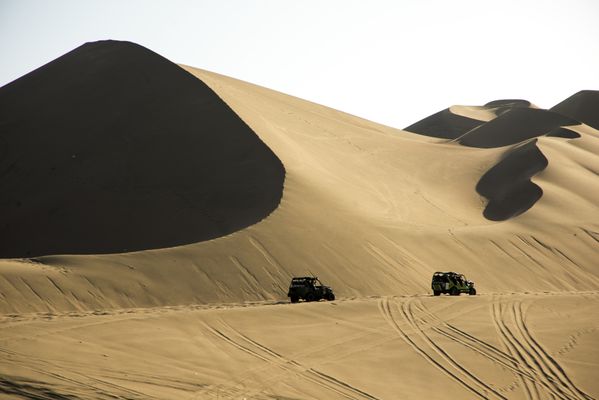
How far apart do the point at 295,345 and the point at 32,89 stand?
43668 mm

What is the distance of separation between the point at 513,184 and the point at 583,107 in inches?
2559

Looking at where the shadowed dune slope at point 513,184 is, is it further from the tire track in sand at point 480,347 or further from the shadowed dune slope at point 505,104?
the shadowed dune slope at point 505,104

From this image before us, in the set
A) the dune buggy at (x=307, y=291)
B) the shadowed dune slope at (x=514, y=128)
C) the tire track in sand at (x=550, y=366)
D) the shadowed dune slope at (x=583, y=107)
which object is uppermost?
the shadowed dune slope at (x=583, y=107)

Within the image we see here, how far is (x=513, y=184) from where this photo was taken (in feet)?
182

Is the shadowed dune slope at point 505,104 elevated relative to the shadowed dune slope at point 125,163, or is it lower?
elevated

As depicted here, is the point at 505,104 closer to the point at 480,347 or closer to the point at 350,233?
the point at 350,233

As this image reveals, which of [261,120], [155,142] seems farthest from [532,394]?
[261,120]

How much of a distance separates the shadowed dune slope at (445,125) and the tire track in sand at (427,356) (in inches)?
3251

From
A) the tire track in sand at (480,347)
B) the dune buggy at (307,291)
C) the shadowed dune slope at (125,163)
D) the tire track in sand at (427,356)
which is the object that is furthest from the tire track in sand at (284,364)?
the shadowed dune slope at (125,163)

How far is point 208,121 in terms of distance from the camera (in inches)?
1907

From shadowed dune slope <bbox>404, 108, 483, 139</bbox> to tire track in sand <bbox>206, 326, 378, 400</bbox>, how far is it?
289 ft

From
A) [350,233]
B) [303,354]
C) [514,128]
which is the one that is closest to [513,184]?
[350,233]

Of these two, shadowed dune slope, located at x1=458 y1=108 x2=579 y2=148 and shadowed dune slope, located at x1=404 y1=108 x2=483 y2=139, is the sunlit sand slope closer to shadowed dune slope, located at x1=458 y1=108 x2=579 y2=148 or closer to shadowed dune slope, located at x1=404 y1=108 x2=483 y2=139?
shadowed dune slope, located at x1=458 y1=108 x2=579 y2=148

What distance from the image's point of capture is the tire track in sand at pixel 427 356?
18109mm
